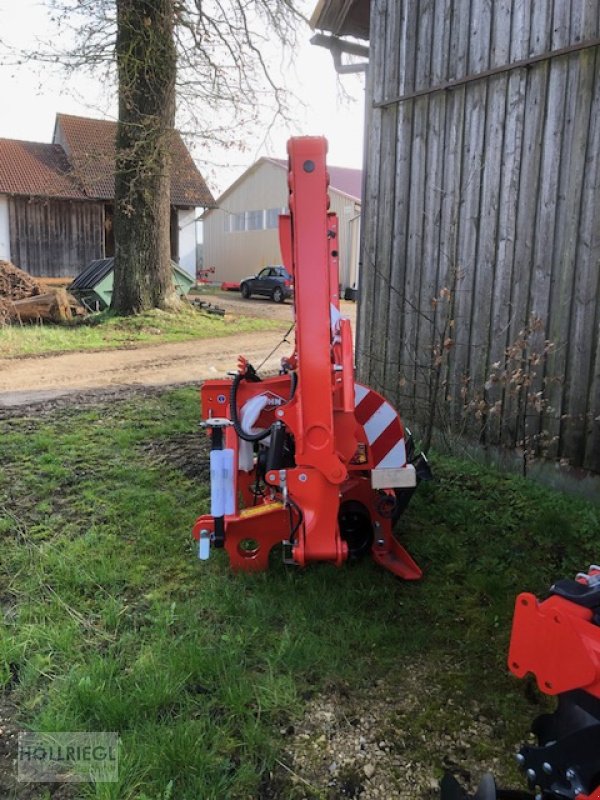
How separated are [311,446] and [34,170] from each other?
996 inches

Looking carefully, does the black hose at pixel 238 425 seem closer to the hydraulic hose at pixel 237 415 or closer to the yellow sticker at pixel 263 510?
the hydraulic hose at pixel 237 415

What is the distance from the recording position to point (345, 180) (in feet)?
105

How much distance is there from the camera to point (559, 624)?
5.75 feet

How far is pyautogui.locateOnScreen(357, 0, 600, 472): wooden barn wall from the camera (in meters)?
4.74

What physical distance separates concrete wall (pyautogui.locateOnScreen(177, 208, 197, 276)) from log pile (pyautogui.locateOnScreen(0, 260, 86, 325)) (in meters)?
11.6

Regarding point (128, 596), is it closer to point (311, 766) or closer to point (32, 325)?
point (311, 766)

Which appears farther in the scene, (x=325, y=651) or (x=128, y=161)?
(x=128, y=161)

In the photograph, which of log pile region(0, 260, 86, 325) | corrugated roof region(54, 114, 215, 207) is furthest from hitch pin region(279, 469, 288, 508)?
corrugated roof region(54, 114, 215, 207)

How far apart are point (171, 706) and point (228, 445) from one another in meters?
1.41

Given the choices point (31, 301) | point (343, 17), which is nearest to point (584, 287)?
point (343, 17)

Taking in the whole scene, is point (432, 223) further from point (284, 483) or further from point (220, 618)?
point (220, 618)

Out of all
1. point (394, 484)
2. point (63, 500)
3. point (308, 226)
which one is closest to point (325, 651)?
point (394, 484)

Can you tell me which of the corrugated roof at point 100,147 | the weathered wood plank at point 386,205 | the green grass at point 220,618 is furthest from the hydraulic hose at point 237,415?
the corrugated roof at point 100,147

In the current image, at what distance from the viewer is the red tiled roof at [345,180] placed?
29438 millimetres
